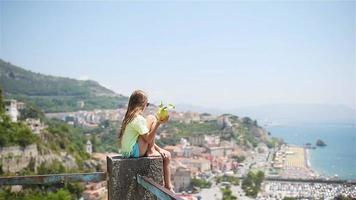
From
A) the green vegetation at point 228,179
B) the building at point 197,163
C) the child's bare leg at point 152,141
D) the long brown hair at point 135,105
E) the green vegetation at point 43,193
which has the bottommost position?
the green vegetation at point 228,179

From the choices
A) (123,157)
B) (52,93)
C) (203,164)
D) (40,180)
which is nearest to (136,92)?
(123,157)

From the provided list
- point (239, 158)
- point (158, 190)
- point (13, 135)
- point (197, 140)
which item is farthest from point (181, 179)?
point (158, 190)

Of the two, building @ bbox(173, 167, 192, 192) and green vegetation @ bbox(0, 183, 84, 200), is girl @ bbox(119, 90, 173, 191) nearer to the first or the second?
green vegetation @ bbox(0, 183, 84, 200)

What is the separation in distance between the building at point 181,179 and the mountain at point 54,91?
56.6m

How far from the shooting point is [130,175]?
94.3 inches

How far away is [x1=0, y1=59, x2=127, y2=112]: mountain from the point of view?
108863 mm

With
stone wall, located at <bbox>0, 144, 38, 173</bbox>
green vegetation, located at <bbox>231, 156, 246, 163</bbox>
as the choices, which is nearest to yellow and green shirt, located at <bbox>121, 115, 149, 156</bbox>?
Answer: stone wall, located at <bbox>0, 144, 38, 173</bbox>

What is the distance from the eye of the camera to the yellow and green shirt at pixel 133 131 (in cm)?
270

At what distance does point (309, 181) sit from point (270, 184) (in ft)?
18.1

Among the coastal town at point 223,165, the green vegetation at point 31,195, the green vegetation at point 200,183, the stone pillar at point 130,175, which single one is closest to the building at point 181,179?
the coastal town at point 223,165

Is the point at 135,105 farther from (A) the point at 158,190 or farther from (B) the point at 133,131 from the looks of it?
(A) the point at 158,190

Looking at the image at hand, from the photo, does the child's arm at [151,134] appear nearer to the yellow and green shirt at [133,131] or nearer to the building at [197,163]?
the yellow and green shirt at [133,131]

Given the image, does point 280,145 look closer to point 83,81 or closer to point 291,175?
point 291,175

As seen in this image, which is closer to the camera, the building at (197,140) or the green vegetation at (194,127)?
the building at (197,140)
